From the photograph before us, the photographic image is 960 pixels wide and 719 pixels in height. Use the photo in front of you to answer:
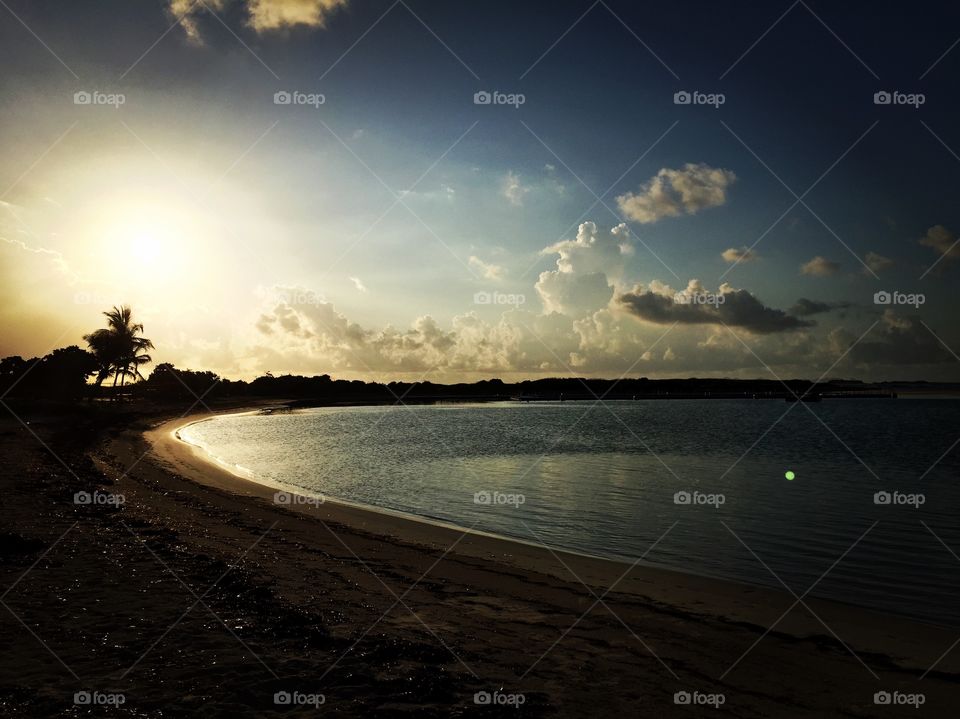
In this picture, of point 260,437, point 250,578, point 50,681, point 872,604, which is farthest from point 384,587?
point 260,437

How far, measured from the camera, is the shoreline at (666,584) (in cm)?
1046

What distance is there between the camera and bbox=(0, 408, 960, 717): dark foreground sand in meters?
7.28

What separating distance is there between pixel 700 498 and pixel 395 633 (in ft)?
63.7

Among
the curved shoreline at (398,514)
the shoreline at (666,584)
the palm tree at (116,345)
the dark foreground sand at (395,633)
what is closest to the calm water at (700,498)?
the curved shoreline at (398,514)

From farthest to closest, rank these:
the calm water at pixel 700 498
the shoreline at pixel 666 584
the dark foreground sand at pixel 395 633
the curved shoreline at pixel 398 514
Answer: the curved shoreline at pixel 398 514
the calm water at pixel 700 498
the shoreline at pixel 666 584
the dark foreground sand at pixel 395 633

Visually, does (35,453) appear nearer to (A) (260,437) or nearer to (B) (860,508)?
(A) (260,437)

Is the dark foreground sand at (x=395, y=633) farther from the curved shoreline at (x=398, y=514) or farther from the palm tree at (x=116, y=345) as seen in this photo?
the palm tree at (x=116, y=345)

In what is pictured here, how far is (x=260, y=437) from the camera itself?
6156 centimetres

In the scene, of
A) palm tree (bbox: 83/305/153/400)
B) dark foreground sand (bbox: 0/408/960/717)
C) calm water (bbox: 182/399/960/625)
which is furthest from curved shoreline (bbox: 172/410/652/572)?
palm tree (bbox: 83/305/153/400)

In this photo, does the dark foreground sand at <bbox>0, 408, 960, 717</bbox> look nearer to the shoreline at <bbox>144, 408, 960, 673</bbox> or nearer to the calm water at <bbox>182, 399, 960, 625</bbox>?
the shoreline at <bbox>144, 408, 960, 673</bbox>

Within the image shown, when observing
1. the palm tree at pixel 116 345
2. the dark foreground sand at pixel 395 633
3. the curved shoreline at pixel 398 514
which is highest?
the palm tree at pixel 116 345

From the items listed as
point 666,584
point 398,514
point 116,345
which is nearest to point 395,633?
point 666,584

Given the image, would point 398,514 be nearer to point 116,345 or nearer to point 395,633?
point 395,633

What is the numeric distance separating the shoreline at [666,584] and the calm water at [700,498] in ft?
2.86
